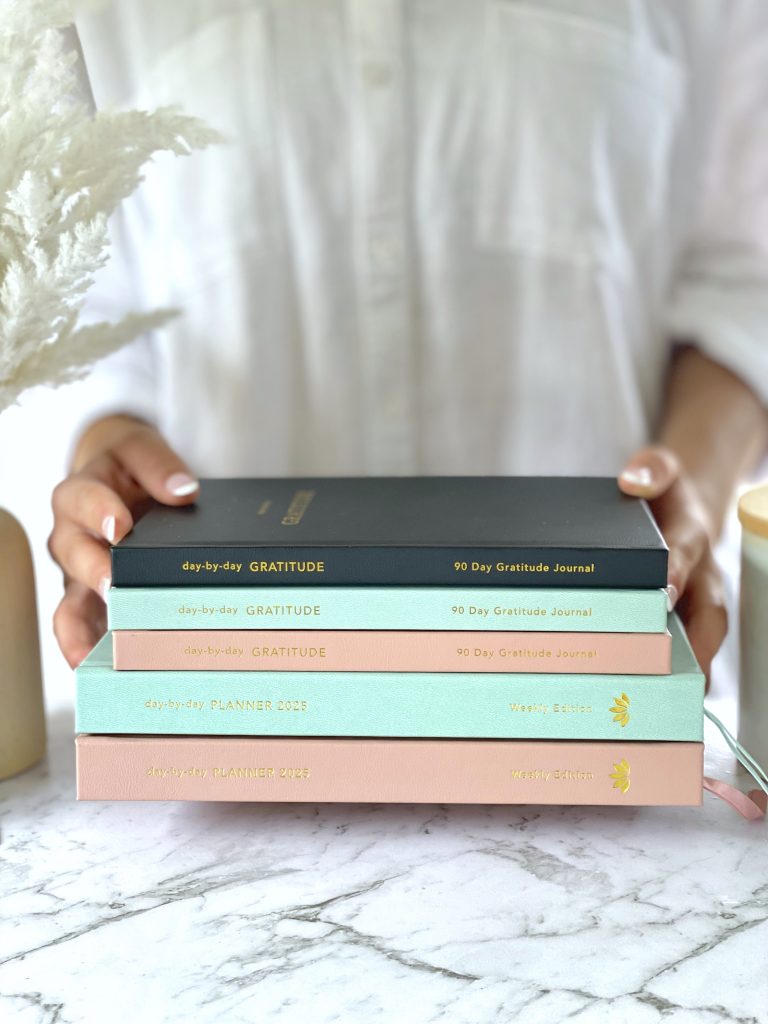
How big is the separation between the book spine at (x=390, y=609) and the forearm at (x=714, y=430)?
15.1 inches

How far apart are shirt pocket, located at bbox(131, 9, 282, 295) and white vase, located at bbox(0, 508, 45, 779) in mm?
333

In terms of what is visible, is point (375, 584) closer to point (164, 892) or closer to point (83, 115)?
point (164, 892)

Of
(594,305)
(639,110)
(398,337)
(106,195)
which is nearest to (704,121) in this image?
(639,110)

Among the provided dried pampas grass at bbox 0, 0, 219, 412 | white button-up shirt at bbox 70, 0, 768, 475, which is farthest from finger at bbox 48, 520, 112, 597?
white button-up shirt at bbox 70, 0, 768, 475

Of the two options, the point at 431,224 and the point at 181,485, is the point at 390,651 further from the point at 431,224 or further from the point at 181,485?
the point at 431,224

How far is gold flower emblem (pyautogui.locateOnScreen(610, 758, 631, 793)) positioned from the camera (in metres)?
0.54

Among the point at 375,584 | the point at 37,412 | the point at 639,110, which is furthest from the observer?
the point at 37,412

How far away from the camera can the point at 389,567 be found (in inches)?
21.1

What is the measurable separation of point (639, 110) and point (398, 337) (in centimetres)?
26

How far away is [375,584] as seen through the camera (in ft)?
1.78

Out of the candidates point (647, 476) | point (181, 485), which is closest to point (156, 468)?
point (181, 485)

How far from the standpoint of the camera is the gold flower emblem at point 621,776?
1.79 feet

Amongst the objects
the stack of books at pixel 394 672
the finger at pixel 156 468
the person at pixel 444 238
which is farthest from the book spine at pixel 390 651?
the person at pixel 444 238

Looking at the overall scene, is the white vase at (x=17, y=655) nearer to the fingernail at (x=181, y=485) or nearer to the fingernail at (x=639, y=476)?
the fingernail at (x=181, y=485)
